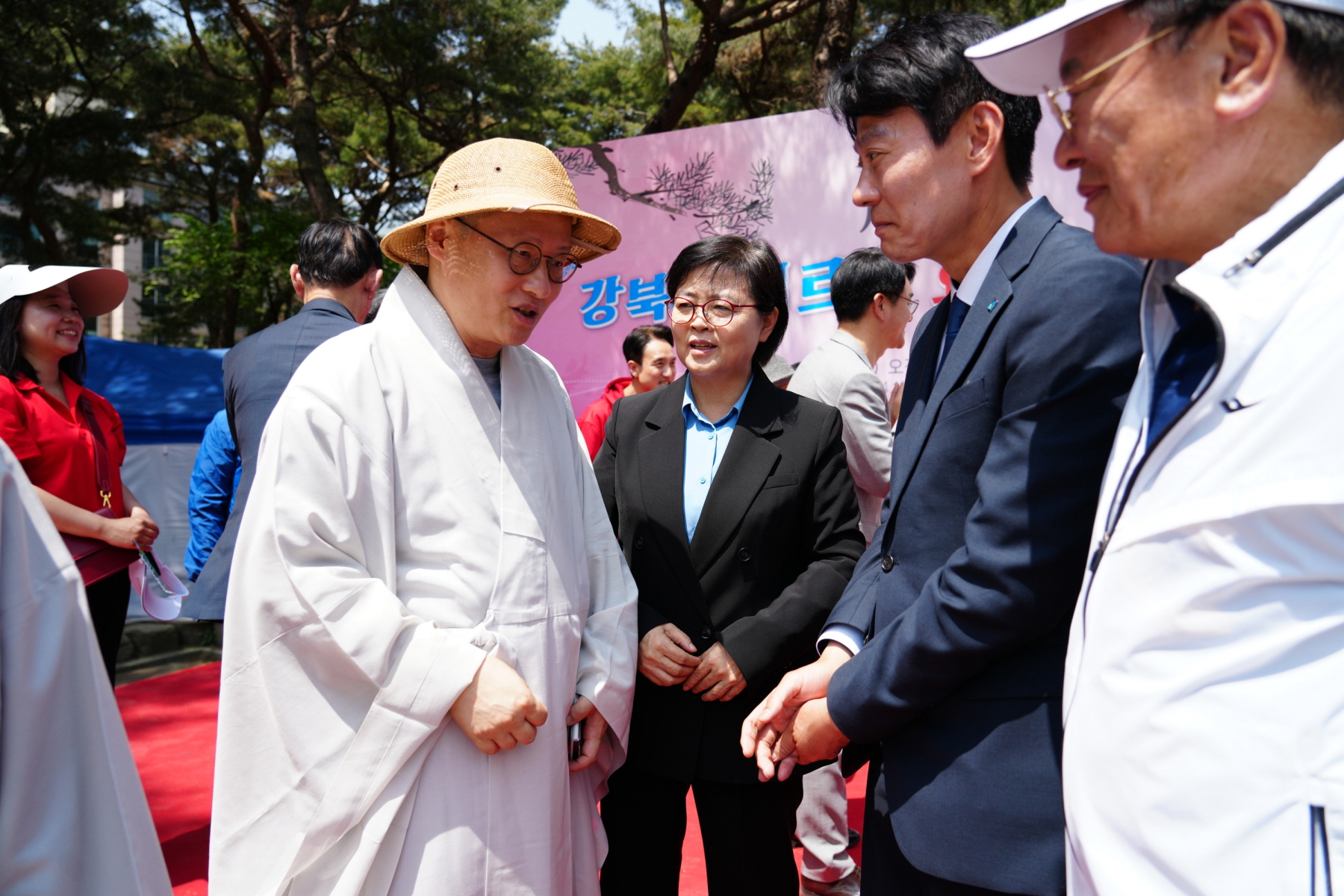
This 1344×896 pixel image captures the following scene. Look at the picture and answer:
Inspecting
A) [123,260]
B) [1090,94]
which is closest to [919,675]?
[1090,94]

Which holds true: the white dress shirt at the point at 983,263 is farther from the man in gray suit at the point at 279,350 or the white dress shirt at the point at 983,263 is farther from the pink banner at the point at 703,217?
the pink banner at the point at 703,217

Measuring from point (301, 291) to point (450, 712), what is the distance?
2170 millimetres

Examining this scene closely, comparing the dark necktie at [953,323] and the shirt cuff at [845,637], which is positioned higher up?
the dark necktie at [953,323]

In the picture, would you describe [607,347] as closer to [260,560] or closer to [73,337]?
[73,337]

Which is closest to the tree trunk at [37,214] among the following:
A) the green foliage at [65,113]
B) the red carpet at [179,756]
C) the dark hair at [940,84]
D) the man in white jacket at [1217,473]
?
the green foliage at [65,113]

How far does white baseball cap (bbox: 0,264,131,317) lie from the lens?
3.04 m

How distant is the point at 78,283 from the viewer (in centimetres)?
324

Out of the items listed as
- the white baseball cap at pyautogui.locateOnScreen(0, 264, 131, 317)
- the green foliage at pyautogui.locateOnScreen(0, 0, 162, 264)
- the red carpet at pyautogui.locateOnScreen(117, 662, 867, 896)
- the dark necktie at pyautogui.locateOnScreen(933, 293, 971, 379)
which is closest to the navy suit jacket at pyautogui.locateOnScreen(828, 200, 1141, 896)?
the dark necktie at pyautogui.locateOnScreen(933, 293, 971, 379)

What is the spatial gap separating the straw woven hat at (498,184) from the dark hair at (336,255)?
129 cm

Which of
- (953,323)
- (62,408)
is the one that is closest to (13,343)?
(62,408)

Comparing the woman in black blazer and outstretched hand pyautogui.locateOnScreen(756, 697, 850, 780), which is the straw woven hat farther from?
outstretched hand pyautogui.locateOnScreen(756, 697, 850, 780)

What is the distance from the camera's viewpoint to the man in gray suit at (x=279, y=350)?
2.88m

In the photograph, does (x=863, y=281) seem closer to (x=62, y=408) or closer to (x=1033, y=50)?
(x=1033, y=50)

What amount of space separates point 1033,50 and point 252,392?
250cm
